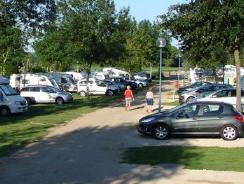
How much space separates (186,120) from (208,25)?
6.06m

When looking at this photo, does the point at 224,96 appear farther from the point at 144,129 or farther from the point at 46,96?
the point at 46,96

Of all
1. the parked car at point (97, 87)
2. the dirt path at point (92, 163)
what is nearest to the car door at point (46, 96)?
the parked car at point (97, 87)

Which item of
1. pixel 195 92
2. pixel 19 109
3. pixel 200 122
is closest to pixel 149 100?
pixel 19 109

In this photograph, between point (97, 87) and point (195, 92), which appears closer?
point (195, 92)

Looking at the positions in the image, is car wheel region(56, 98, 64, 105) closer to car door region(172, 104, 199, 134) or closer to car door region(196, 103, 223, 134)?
car door region(172, 104, 199, 134)

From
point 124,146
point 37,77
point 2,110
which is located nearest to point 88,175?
point 124,146

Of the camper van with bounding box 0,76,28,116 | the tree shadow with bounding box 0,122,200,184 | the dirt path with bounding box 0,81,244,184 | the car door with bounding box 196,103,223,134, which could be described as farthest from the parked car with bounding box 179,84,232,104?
the car door with bounding box 196,103,223,134

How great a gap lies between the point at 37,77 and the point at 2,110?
24857mm

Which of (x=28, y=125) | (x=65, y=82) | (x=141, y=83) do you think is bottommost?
(x=28, y=125)

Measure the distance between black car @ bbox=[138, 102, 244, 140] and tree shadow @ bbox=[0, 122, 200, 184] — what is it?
0.65 meters

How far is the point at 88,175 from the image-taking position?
13594 millimetres

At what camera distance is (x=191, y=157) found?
1656 cm

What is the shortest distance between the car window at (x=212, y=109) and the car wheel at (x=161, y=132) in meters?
1.51

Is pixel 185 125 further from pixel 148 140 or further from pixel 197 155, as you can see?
pixel 197 155
